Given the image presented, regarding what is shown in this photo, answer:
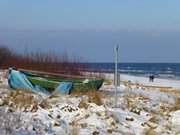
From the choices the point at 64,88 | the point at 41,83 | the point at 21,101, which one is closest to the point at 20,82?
the point at 41,83

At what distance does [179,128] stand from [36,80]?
25.7ft

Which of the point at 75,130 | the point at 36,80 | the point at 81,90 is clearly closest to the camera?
the point at 75,130

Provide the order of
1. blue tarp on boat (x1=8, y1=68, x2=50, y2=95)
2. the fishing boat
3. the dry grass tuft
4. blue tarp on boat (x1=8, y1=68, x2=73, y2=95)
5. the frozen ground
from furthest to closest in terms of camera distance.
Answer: blue tarp on boat (x1=8, y1=68, x2=50, y2=95) < the fishing boat < blue tarp on boat (x1=8, y1=68, x2=73, y2=95) < the dry grass tuft < the frozen ground

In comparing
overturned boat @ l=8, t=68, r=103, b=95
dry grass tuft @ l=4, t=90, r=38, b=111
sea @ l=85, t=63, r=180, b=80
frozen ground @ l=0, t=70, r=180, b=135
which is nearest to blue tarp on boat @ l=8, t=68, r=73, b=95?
overturned boat @ l=8, t=68, r=103, b=95

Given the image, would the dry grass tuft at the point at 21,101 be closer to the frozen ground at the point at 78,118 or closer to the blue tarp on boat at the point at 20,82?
the frozen ground at the point at 78,118

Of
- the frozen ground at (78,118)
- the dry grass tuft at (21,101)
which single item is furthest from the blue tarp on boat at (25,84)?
the dry grass tuft at (21,101)

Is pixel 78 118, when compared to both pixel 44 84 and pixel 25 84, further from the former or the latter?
pixel 44 84

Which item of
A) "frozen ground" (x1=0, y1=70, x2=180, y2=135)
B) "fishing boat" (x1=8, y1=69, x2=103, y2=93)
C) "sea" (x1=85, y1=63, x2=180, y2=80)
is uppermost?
"fishing boat" (x1=8, y1=69, x2=103, y2=93)

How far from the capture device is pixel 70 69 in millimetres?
28188

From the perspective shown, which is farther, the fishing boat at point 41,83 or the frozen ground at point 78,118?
the fishing boat at point 41,83

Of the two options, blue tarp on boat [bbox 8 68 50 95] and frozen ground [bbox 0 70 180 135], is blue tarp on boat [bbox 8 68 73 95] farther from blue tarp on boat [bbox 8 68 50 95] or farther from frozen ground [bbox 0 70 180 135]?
frozen ground [bbox 0 70 180 135]

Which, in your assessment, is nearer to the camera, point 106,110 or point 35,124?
point 35,124

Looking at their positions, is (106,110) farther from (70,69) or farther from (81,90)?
(70,69)

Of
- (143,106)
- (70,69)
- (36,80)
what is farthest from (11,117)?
(70,69)
